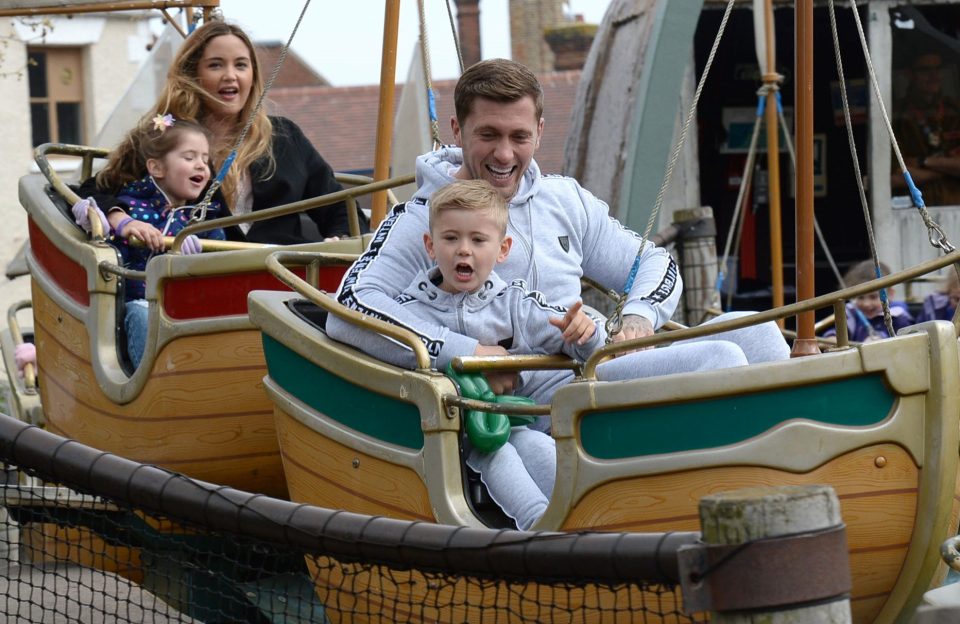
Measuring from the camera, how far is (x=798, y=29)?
4.38 metres

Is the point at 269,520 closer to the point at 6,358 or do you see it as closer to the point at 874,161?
the point at 6,358

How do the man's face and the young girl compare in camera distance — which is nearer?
the man's face

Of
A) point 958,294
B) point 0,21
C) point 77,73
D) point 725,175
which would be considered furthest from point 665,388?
point 77,73

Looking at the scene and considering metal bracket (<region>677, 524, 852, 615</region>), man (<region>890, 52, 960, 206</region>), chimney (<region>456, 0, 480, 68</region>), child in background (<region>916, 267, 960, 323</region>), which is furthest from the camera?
chimney (<region>456, 0, 480, 68</region>)

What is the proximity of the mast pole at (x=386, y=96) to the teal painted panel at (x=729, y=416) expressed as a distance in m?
2.42

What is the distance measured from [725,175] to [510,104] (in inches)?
382

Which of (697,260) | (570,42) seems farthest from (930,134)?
(570,42)

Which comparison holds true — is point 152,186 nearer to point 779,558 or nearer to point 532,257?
point 532,257

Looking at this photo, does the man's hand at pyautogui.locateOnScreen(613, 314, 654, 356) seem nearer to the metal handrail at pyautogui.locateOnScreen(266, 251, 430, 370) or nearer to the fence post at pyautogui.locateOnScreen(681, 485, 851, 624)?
the metal handrail at pyautogui.locateOnScreen(266, 251, 430, 370)

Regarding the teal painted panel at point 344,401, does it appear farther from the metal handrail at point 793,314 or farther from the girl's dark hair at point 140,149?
the girl's dark hair at point 140,149

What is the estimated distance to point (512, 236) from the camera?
4.01 meters

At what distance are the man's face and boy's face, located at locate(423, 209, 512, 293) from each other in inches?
10.2

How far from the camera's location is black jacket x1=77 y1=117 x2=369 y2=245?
18.5 feet

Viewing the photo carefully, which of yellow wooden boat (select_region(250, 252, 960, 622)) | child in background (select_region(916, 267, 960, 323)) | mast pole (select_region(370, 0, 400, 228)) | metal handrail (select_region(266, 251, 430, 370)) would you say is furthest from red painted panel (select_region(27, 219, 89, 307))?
child in background (select_region(916, 267, 960, 323))
